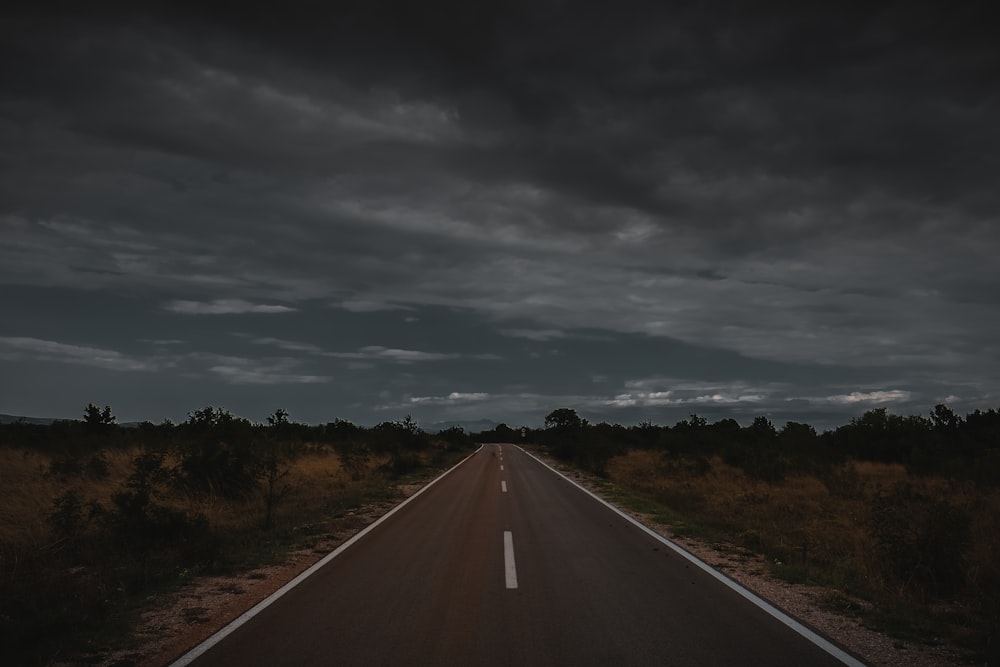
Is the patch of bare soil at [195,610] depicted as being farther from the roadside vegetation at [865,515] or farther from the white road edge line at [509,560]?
the roadside vegetation at [865,515]

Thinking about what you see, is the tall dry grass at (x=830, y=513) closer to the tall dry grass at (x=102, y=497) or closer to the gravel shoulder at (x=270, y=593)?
the gravel shoulder at (x=270, y=593)

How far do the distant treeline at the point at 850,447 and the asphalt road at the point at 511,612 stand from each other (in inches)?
850

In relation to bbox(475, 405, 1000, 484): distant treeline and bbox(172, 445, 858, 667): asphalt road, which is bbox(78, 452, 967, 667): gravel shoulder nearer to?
bbox(172, 445, 858, 667): asphalt road

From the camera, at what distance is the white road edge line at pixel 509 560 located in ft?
26.6

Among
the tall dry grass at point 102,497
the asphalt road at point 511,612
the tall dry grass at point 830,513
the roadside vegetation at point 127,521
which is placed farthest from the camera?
the tall dry grass at point 102,497

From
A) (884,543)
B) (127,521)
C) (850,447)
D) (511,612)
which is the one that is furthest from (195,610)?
(850,447)

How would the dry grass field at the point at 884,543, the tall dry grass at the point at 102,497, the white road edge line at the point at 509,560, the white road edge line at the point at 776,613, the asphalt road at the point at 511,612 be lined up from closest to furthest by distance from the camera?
1. the asphalt road at the point at 511,612
2. the white road edge line at the point at 776,613
3. the dry grass field at the point at 884,543
4. the white road edge line at the point at 509,560
5. the tall dry grass at the point at 102,497

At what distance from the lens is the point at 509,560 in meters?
9.41

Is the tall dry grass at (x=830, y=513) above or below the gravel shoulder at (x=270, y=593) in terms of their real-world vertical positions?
below

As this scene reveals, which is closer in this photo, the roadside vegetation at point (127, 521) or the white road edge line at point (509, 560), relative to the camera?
the roadside vegetation at point (127, 521)

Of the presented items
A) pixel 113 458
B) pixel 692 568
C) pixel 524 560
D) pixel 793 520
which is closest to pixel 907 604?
pixel 692 568

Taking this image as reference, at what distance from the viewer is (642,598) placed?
7250 mm

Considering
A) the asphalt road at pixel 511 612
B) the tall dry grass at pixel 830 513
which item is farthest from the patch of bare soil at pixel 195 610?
the tall dry grass at pixel 830 513

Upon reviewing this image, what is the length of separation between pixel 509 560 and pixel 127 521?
7.80 metres
